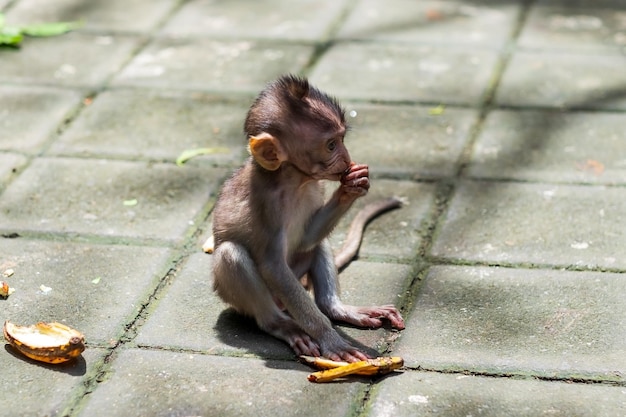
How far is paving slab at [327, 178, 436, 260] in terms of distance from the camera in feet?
→ 17.5

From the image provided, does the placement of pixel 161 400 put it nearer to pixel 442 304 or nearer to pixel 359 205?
pixel 442 304

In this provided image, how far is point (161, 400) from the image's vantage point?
416cm

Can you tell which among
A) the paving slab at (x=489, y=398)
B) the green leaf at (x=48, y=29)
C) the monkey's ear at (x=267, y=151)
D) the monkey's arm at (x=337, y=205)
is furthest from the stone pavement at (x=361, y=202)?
the monkey's ear at (x=267, y=151)

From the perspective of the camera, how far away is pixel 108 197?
19.2ft

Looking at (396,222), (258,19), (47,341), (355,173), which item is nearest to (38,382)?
(47,341)

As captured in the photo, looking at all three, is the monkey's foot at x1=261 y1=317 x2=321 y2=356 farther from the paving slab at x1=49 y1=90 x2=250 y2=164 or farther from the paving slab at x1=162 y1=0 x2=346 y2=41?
the paving slab at x1=162 y1=0 x2=346 y2=41

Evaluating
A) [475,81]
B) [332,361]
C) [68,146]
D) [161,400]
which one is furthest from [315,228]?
[475,81]

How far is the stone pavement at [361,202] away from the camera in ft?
14.0

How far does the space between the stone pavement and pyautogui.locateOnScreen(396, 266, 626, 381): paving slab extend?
0.01 m

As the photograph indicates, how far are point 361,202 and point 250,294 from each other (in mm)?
1392

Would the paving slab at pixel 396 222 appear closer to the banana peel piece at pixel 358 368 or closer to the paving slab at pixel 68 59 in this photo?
the banana peel piece at pixel 358 368

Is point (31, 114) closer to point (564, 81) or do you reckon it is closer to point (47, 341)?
point (47, 341)

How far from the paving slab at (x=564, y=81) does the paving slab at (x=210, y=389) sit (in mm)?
3056

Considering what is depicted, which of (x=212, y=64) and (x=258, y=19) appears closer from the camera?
(x=212, y=64)
